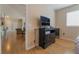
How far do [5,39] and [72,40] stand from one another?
4.33ft

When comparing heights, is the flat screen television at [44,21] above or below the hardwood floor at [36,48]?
above

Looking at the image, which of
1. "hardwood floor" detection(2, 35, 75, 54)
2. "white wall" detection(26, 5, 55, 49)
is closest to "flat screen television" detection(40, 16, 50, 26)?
"white wall" detection(26, 5, 55, 49)

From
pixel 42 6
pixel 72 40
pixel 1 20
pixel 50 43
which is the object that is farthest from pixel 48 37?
pixel 1 20

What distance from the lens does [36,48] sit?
90.9 inches

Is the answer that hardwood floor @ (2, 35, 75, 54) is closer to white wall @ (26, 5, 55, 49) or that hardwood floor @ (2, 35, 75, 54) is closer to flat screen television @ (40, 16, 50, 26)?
white wall @ (26, 5, 55, 49)

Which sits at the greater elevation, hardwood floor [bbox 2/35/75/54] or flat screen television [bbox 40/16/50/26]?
flat screen television [bbox 40/16/50/26]

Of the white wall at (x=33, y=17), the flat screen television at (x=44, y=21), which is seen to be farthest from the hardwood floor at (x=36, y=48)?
the flat screen television at (x=44, y=21)

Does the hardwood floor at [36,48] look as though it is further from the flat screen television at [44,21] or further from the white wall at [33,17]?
the flat screen television at [44,21]

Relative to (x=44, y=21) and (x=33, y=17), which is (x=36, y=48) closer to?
(x=44, y=21)

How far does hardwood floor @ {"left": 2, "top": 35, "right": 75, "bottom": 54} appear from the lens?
2.20 metres

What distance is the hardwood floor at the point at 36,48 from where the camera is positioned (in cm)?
220

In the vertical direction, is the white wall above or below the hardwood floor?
above
